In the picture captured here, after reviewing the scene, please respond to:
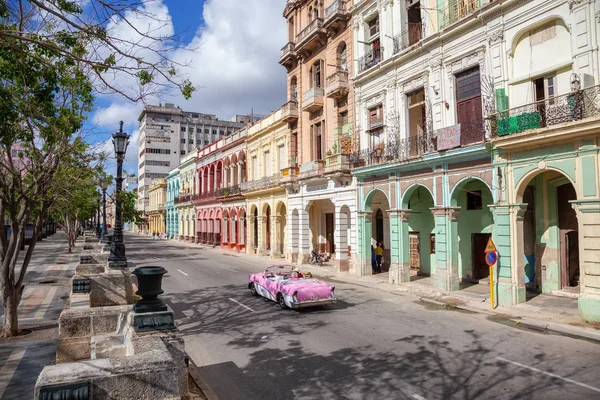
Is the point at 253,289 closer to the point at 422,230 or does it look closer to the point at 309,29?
the point at 422,230

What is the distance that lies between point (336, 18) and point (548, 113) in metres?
14.3

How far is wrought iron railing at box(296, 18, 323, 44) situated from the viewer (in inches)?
976

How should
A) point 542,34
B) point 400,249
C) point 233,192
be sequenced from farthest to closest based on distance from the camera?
1. point 233,192
2. point 400,249
3. point 542,34

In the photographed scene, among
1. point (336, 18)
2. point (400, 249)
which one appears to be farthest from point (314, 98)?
point (400, 249)

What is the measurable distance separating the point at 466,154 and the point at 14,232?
46.7 ft

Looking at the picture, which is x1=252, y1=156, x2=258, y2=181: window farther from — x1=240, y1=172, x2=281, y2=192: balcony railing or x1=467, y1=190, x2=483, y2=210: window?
x1=467, y1=190, x2=483, y2=210: window

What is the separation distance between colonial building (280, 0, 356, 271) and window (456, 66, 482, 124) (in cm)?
696

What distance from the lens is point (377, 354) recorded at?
8.81 m

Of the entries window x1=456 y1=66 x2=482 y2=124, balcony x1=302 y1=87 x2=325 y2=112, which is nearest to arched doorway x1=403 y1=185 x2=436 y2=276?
window x1=456 y1=66 x2=482 y2=124

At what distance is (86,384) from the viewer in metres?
3.46

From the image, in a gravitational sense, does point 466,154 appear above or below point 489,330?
above

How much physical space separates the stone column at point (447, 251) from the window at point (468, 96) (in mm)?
3596

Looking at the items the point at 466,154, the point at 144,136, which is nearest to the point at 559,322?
the point at 466,154

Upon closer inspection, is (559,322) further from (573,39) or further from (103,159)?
(103,159)
